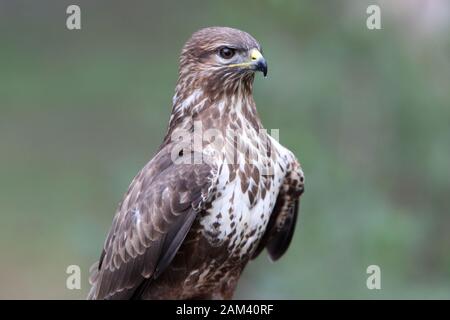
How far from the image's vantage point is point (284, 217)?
17.1 ft

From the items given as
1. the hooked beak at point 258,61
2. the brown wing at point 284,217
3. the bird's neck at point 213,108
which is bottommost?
the brown wing at point 284,217

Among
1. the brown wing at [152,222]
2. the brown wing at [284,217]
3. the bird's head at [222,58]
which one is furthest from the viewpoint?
the brown wing at [284,217]

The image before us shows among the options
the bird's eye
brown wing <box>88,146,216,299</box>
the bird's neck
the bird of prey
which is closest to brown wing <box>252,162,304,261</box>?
the bird of prey

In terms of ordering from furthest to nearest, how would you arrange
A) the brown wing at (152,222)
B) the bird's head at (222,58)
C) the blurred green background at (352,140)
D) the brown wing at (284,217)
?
the blurred green background at (352,140)
the brown wing at (284,217)
the bird's head at (222,58)
the brown wing at (152,222)

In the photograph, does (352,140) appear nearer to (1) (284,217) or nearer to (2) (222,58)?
(1) (284,217)

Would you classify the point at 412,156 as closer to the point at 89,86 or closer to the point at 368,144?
the point at 368,144

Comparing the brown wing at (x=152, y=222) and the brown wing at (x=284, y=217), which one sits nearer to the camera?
the brown wing at (x=152, y=222)

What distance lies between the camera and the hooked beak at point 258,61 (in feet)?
15.4

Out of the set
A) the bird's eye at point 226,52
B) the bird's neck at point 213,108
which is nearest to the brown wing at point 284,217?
the bird's neck at point 213,108

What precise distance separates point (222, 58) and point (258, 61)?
0.71 ft

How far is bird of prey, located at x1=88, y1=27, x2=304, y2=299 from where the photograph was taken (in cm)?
467

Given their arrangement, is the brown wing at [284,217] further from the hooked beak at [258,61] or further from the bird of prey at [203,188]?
the hooked beak at [258,61]

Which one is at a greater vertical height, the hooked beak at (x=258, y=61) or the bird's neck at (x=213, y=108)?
the hooked beak at (x=258, y=61)

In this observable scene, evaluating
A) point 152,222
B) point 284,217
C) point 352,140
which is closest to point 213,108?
point 152,222
